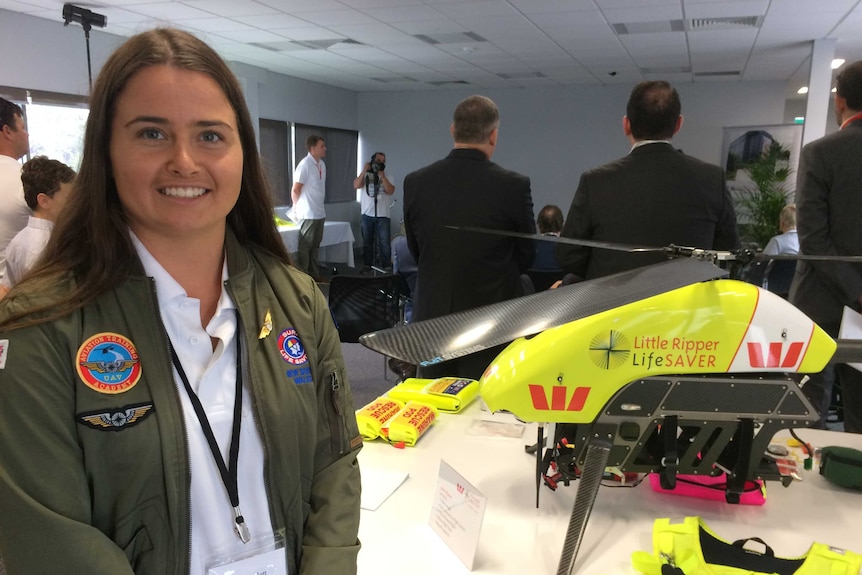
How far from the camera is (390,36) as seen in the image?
613 centimetres

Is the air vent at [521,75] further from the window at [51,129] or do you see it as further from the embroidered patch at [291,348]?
the embroidered patch at [291,348]

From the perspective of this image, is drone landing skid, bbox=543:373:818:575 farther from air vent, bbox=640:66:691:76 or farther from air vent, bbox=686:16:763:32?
air vent, bbox=640:66:691:76

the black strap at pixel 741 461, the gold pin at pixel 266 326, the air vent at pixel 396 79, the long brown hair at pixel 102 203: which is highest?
the air vent at pixel 396 79

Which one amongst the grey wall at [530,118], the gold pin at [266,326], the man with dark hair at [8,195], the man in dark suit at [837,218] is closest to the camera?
the gold pin at [266,326]

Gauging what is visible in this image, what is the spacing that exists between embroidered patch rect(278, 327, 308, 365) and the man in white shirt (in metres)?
6.42

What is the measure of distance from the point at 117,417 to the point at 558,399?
0.75 metres

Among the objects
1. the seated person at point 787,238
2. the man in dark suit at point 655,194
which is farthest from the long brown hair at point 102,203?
the seated person at point 787,238

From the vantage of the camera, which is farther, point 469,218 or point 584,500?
point 469,218

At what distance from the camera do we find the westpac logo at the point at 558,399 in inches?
45.3

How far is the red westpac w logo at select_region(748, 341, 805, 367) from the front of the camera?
117 cm

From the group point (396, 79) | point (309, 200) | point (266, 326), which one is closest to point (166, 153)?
point (266, 326)

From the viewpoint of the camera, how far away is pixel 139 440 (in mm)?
835

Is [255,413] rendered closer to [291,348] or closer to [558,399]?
[291,348]

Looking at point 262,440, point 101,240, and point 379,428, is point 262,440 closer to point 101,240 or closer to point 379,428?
point 101,240
